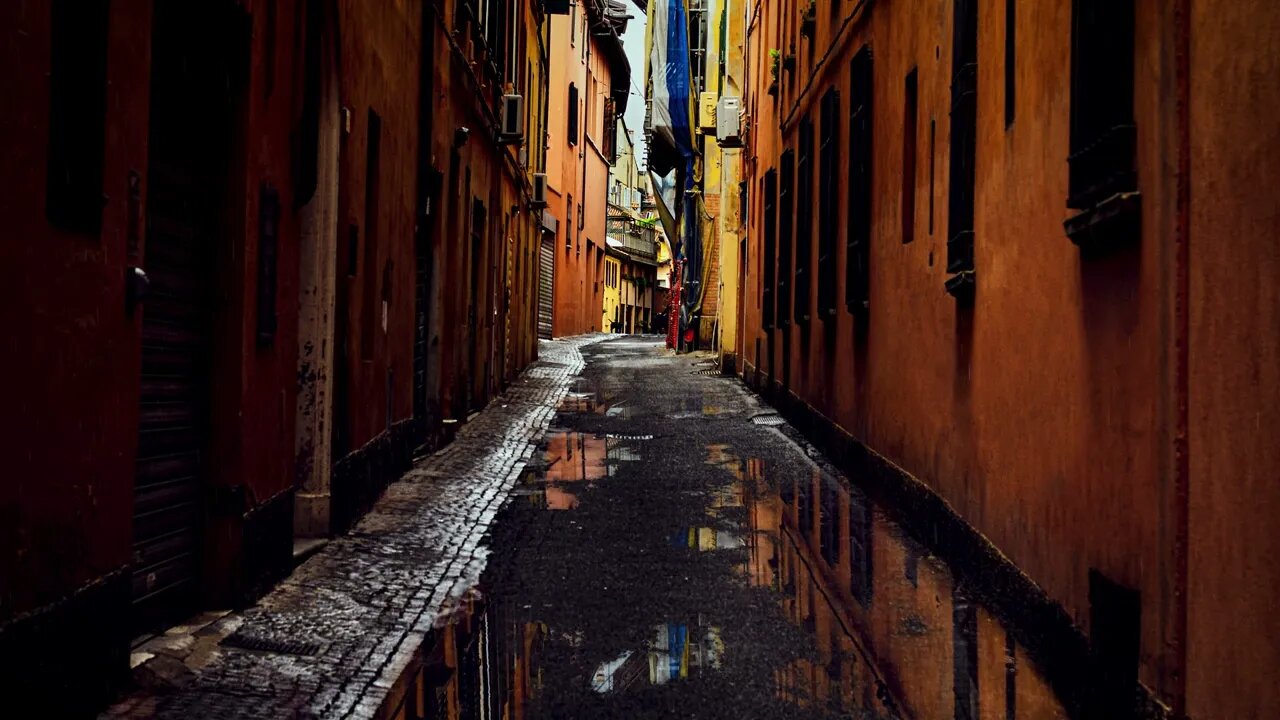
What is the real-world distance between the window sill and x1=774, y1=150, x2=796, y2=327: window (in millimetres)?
11806

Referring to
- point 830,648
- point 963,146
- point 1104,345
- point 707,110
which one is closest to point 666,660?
point 830,648

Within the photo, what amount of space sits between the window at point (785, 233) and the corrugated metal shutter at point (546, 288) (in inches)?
623

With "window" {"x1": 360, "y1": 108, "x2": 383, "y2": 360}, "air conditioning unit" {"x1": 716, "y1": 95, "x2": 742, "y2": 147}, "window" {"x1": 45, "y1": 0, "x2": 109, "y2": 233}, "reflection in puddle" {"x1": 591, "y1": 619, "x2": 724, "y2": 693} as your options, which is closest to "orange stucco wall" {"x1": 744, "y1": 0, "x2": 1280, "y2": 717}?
"reflection in puddle" {"x1": 591, "y1": 619, "x2": 724, "y2": 693}

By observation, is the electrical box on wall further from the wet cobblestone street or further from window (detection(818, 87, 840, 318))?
the wet cobblestone street

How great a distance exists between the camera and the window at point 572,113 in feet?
125

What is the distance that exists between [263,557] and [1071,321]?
396 centimetres

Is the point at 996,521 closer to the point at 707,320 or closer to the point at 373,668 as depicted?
the point at 373,668

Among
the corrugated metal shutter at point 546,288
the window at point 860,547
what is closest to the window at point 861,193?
the window at point 860,547

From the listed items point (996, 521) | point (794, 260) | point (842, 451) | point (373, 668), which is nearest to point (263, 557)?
point (373, 668)

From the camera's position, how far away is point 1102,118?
175 inches

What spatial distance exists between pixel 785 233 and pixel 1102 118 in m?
13.0

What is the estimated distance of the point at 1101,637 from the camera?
4.29m

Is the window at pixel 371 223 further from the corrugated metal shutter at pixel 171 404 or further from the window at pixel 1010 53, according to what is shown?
the window at pixel 1010 53

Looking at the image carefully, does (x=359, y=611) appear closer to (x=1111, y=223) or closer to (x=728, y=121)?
(x=1111, y=223)
